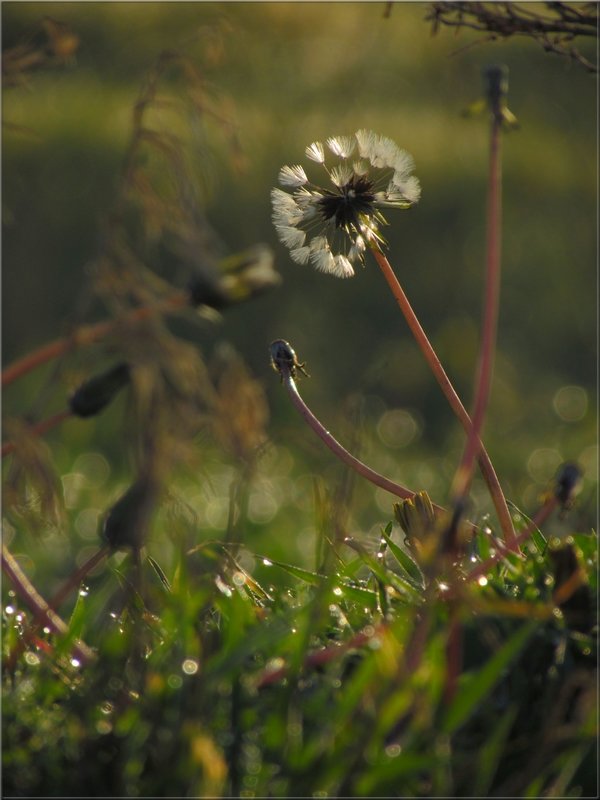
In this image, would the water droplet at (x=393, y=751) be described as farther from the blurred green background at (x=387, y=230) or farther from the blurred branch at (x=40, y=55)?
the blurred green background at (x=387, y=230)

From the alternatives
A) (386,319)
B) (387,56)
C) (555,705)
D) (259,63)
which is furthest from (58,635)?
(387,56)

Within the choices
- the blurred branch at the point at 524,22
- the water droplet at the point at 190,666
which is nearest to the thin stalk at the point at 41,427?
the water droplet at the point at 190,666

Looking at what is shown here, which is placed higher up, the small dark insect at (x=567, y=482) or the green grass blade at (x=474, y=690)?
the small dark insect at (x=567, y=482)

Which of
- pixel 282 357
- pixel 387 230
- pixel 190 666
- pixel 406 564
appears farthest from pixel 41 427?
pixel 387 230

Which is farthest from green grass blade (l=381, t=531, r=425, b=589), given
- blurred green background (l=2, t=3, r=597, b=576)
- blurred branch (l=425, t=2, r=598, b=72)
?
blurred green background (l=2, t=3, r=597, b=576)

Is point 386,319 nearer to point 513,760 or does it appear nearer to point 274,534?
point 274,534

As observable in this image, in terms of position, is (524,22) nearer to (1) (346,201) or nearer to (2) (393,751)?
(1) (346,201)
